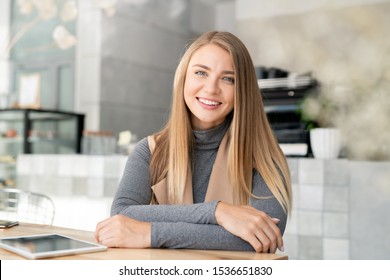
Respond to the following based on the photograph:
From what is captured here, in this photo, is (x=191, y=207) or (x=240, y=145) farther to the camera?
(x=240, y=145)

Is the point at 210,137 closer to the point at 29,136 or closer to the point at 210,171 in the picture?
the point at 210,171

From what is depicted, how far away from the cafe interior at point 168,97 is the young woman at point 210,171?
709 millimetres

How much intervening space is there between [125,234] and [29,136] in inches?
102

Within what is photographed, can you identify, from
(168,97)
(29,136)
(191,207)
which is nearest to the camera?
(191,207)

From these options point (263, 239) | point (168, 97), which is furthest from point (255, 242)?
point (168, 97)

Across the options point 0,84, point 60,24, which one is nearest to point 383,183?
point 60,24

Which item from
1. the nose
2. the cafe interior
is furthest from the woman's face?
the cafe interior

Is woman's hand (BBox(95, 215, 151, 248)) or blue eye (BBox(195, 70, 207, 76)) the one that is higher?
blue eye (BBox(195, 70, 207, 76))

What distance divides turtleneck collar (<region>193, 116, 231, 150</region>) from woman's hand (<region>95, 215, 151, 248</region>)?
12.9 inches

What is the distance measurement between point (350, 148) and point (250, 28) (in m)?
1.57

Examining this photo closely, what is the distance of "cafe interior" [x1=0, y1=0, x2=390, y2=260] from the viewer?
6.73 feet

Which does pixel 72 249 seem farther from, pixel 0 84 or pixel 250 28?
pixel 0 84

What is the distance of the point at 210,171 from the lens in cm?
115

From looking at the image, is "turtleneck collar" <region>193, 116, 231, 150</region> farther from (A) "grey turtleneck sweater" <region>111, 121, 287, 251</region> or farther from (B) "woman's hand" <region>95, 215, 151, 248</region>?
(B) "woman's hand" <region>95, 215, 151, 248</region>
